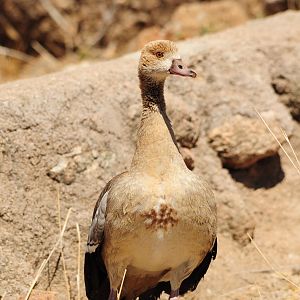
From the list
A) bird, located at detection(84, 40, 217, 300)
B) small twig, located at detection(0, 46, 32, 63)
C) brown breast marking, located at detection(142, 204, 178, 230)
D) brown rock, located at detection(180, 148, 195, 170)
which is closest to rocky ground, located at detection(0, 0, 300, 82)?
small twig, located at detection(0, 46, 32, 63)

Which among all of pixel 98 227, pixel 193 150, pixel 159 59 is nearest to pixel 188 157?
pixel 193 150

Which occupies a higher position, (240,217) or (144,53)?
(144,53)

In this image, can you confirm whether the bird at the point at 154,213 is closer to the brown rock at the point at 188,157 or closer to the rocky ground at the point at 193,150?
the rocky ground at the point at 193,150

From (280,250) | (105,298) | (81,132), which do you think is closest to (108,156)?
(81,132)

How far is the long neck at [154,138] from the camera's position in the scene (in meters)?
5.05

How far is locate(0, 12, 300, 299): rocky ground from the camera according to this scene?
5531mm

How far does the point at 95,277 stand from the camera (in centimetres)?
554

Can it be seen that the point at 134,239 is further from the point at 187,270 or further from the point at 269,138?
the point at 269,138

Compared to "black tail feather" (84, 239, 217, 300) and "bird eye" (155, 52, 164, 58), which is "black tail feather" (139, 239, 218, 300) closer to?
"black tail feather" (84, 239, 217, 300)

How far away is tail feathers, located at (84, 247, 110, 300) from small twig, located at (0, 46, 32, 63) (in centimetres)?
417

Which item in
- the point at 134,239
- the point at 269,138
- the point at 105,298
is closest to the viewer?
the point at 134,239

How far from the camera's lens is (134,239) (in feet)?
16.2

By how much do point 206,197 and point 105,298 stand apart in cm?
116

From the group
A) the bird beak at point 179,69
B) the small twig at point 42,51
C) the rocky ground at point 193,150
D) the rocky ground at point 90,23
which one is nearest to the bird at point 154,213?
the bird beak at point 179,69
